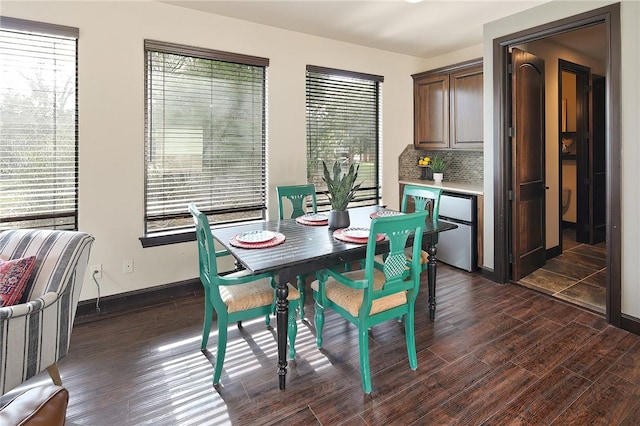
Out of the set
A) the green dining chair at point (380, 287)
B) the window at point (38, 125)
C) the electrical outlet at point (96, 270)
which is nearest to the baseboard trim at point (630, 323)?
the green dining chair at point (380, 287)

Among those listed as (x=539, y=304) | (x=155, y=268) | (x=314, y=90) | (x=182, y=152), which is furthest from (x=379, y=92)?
(x=155, y=268)

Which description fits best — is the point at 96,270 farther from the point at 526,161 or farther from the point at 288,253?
the point at 526,161

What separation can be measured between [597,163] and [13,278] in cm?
619

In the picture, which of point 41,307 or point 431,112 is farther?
point 431,112

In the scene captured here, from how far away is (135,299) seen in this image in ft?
10.3

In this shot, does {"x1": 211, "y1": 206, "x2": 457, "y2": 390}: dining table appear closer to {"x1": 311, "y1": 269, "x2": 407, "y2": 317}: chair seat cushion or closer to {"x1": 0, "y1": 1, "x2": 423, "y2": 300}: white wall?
{"x1": 311, "y1": 269, "x2": 407, "y2": 317}: chair seat cushion

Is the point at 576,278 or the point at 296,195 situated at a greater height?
the point at 296,195

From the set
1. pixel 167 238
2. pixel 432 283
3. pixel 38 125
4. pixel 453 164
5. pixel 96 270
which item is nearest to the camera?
pixel 38 125

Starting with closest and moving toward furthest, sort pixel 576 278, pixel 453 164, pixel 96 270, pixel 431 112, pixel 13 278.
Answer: pixel 13 278 < pixel 96 270 < pixel 576 278 < pixel 431 112 < pixel 453 164

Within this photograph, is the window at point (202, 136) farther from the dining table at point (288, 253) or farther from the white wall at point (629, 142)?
the white wall at point (629, 142)

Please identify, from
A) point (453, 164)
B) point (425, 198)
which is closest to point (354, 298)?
point (425, 198)

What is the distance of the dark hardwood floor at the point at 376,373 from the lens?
5.91ft

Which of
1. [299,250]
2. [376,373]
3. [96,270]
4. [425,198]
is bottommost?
[376,373]

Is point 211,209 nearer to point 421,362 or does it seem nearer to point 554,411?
point 421,362
